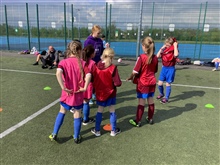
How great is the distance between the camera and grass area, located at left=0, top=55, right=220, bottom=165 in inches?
119

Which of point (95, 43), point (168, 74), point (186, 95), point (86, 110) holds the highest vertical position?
point (95, 43)

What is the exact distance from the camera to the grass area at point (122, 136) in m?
3.03

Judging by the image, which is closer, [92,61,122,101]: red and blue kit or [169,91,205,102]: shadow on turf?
[92,61,122,101]: red and blue kit

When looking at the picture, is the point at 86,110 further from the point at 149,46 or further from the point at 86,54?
the point at 149,46

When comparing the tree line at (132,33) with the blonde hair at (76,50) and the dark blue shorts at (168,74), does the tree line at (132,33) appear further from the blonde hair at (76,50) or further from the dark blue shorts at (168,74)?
the blonde hair at (76,50)

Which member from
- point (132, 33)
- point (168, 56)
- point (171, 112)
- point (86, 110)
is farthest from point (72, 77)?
point (132, 33)

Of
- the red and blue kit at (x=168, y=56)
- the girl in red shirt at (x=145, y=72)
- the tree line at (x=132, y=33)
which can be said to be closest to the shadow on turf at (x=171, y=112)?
the girl in red shirt at (x=145, y=72)

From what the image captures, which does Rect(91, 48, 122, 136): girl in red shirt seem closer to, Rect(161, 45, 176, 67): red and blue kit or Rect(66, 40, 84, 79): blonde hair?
Rect(66, 40, 84, 79): blonde hair

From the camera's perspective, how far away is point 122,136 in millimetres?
3699

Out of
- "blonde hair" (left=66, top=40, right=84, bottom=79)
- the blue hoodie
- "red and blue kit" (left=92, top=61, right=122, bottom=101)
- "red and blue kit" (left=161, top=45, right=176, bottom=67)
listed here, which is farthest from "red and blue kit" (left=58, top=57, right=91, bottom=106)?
"red and blue kit" (left=161, top=45, right=176, bottom=67)

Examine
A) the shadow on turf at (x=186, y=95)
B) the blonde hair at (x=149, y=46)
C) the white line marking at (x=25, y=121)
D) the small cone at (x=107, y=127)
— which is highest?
the blonde hair at (x=149, y=46)

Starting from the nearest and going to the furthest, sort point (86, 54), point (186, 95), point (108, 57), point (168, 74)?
point (108, 57) < point (86, 54) < point (168, 74) < point (186, 95)

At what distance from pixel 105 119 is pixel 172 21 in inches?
390

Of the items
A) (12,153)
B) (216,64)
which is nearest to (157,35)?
(216,64)
